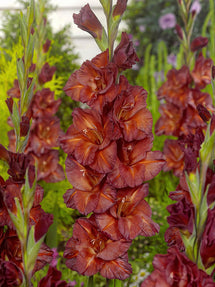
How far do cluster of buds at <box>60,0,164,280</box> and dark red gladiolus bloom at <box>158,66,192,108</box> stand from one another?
911 millimetres

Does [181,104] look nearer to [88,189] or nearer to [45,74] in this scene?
[45,74]

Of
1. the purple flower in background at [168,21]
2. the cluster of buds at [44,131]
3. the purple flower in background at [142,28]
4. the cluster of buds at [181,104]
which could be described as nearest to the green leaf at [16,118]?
the cluster of buds at [44,131]

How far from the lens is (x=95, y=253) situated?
31.9 inches

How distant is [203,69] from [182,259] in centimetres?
122

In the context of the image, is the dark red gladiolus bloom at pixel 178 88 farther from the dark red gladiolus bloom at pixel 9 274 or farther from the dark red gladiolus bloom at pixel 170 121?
the dark red gladiolus bloom at pixel 9 274

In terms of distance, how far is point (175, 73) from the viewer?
5.63 ft

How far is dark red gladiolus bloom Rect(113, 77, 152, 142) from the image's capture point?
765 mm

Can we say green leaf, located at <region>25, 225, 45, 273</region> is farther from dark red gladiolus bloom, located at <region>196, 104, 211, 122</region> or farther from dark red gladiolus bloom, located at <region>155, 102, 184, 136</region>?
dark red gladiolus bloom, located at <region>155, 102, 184, 136</region>

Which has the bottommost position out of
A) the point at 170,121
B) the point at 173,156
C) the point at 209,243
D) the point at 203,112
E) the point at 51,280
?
the point at 173,156

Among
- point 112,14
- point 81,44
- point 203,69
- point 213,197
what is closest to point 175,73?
point 203,69

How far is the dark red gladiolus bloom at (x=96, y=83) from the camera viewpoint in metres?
0.76

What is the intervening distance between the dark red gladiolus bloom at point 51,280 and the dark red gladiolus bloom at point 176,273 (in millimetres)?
146

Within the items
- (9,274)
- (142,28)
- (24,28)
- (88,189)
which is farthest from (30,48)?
(142,28)

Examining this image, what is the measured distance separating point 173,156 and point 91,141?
3.25 ft
